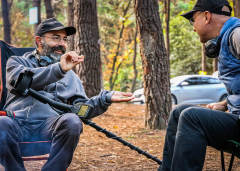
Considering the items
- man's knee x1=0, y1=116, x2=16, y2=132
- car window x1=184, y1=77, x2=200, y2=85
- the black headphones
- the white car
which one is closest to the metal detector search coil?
man's knee x1=0, y1=116, x2=16, y2=132

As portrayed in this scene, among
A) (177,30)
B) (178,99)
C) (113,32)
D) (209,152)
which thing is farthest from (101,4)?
(209,152)

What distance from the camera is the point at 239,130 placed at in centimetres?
272

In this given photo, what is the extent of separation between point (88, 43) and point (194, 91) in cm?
952

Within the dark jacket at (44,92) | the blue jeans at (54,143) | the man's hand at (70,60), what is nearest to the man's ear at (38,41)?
the dark jacket at (44,92)

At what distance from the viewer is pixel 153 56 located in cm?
704

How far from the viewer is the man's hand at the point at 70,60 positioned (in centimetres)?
315

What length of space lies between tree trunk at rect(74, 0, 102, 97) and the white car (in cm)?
797

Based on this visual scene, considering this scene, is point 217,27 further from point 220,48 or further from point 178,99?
point 178,99

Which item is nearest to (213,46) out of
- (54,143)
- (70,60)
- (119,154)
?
(70,60)

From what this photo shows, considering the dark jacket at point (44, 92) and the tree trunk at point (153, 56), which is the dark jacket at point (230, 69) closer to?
the dark jacket at point (44, 92)

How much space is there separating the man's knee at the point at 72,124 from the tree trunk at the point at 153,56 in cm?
394

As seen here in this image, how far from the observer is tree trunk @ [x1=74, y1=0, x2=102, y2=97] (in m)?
8.32

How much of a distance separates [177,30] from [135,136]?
2365cm

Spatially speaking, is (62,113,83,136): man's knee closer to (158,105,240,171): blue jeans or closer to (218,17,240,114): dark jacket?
(158,105,240,171): blue jeans
